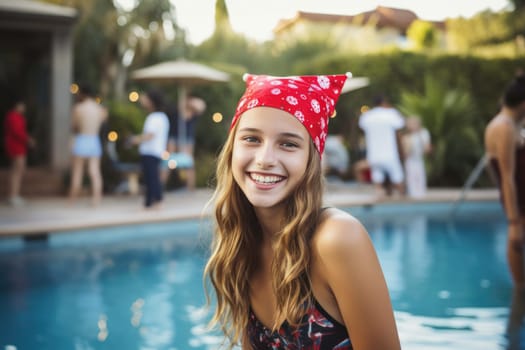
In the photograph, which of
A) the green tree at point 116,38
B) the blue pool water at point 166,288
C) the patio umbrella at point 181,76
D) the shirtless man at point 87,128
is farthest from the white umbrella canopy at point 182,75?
the green tree at point 116,38

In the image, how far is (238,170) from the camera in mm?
2020

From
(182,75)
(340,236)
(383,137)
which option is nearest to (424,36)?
(383,137)

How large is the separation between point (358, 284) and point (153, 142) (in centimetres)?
811

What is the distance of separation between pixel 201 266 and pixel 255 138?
5.47 metres

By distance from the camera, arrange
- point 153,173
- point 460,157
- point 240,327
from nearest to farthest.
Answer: point 240,327 < point 153,173 < point 460,157

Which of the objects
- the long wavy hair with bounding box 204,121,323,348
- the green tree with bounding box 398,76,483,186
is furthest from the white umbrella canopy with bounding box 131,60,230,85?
the long wavy hair with bounding box 204,121,323,348

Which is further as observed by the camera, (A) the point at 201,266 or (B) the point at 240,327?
(A) the point at 201,266

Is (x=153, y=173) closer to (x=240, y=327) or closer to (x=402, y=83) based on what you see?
(x=240, y=327)

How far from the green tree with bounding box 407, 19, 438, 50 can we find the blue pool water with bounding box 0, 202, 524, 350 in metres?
13.2

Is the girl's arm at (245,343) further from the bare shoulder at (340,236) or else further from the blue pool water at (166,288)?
the blue pool water at (166,288)

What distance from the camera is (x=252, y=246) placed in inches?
87.1

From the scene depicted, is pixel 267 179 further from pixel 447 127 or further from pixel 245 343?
pixel 447 127

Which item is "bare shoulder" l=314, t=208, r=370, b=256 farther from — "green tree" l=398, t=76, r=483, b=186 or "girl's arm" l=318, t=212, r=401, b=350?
"green tree" l=398, t=76, r=483, b=186

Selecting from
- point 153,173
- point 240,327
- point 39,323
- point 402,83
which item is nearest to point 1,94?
point 153,173
